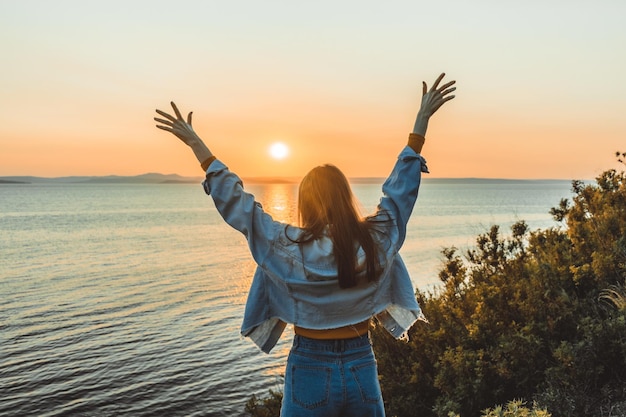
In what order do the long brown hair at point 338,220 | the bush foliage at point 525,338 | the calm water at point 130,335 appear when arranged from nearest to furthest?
the long brown hair at point 338,220, the bush foliage at point 525,338, the calm water at point 130,335

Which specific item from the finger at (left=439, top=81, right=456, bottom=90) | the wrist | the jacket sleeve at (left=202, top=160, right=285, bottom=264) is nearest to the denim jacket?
the jacket sleeve at (left=202, top=160, right=285, bottom=264)

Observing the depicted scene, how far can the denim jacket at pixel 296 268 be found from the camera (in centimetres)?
251

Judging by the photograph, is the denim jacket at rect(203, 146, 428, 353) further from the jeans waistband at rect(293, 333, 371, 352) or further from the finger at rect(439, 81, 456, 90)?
the finger at rect(439, 81, 456, 90)

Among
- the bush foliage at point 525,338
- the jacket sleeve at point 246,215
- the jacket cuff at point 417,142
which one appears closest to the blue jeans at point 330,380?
the jacket sleeve at point 246,215

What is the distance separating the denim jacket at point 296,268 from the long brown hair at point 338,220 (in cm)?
4

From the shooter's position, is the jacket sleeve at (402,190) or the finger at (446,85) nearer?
the jacket sleeve at (402,190)

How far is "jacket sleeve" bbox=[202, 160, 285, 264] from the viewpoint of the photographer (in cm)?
254

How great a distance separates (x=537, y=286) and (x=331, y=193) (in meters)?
5.97

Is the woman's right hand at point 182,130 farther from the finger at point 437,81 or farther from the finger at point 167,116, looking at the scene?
the finger at point 437,81

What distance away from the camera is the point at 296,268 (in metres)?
2.51

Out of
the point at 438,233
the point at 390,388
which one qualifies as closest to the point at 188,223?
the point at 438,233

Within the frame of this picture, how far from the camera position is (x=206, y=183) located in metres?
2.64

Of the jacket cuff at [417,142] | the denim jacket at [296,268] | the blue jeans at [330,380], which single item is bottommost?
the blue jeans at [330,380]

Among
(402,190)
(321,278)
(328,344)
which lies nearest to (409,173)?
(402,190)
